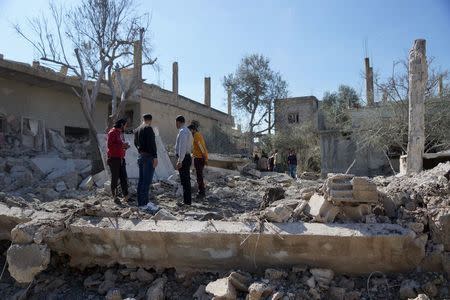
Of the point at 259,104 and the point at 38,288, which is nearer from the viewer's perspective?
the point at 38,288

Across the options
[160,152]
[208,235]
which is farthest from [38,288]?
[160,152]

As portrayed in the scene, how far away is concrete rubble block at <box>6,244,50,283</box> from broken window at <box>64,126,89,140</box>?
13.0m

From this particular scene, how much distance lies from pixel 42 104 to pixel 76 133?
2179 mm

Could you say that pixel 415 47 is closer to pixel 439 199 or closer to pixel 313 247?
pixel 439 199

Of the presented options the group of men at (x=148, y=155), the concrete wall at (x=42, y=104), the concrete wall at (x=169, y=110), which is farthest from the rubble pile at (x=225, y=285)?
the concrete wall at (x=169, y=110)

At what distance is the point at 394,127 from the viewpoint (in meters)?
14.5

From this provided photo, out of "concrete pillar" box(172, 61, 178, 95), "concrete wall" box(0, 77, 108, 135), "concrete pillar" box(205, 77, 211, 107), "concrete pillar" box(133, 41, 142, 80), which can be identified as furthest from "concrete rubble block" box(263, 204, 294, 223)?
"concrete pillar" box(205, 77, 211, 107)

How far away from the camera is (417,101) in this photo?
26.9 ft

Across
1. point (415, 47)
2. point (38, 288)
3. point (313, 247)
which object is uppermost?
point (415, 47)

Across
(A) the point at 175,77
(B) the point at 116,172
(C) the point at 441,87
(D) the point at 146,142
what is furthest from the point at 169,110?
(D) the point at 146,142

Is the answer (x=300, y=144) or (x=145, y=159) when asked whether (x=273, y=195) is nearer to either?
(x=145, y=159)

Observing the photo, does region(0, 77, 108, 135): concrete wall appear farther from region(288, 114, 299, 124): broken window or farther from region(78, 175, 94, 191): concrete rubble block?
region(288, 114, 299, 124): broken window

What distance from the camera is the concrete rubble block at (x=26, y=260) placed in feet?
12.1

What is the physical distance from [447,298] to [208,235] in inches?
81.6
